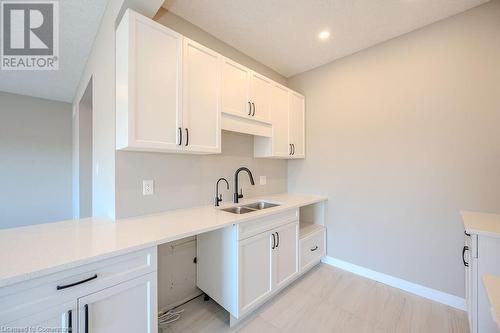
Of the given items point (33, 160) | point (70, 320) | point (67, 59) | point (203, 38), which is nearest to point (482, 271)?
point (70, 320)

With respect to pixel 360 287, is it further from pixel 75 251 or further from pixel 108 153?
pixel 108 153

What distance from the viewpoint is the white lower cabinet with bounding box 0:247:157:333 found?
0.78 meters

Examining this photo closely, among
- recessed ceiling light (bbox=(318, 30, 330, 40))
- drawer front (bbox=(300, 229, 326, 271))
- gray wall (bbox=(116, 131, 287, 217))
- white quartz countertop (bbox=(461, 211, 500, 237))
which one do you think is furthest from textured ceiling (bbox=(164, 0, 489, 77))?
drawer front (bbox=(300, 229, 326, 271))

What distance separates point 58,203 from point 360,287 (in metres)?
5.13

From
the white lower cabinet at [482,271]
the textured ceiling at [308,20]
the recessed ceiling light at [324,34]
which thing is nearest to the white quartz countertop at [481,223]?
the white lower cabinet at [482,271]

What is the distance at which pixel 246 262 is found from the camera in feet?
5.36

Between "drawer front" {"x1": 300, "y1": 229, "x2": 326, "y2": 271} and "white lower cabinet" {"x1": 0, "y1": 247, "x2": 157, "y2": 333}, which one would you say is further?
"drawer front" {"x1": 300, "y1": 229, "x2": 326, "y2": 271}

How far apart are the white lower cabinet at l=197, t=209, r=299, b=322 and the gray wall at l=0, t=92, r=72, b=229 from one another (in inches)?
144

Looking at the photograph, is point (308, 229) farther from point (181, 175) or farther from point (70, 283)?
point (70, 283)

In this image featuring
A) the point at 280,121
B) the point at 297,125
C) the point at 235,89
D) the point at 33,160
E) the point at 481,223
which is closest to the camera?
the point at 481,223

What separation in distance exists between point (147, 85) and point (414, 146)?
2528mm

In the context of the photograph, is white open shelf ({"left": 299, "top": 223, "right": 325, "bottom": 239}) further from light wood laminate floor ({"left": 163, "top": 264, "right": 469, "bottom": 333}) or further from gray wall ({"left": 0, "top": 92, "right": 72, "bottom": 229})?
gray wall ({"left": 0, "top": 92, "right": 72, "bottom": 229})

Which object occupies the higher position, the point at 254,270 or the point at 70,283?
the point at 70,283

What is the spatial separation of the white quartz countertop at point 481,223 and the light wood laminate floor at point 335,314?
0.89 metres
